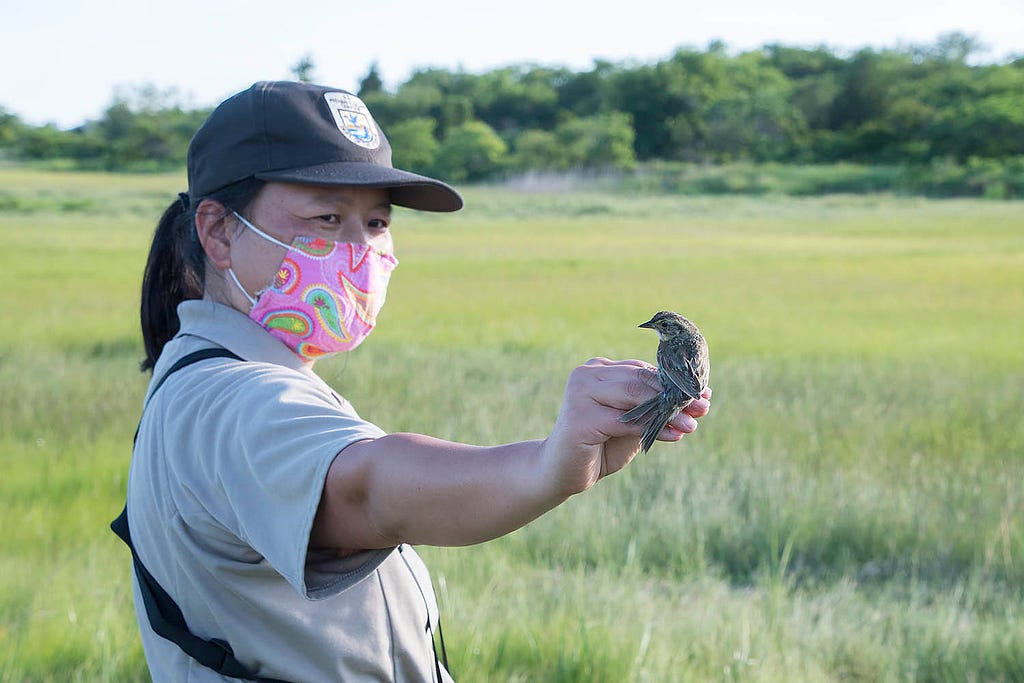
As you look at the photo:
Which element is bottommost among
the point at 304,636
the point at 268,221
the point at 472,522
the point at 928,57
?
the point at 304,636

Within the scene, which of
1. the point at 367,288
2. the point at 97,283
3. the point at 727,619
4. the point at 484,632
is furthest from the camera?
the point at 97,283

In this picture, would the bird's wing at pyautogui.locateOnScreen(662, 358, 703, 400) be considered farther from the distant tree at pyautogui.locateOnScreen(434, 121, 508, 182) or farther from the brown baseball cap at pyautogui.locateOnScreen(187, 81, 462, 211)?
the distant tree at pyautogui.locateOnScreen(434, 121, 508, 182)

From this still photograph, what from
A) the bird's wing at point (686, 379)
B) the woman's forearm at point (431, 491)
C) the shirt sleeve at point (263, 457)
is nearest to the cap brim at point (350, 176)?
the shirt sleeve at point (263, 457)

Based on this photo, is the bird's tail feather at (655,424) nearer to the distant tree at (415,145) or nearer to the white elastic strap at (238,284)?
the white elastic strap at (238,284)

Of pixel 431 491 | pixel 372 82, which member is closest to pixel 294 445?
pixel 431 491

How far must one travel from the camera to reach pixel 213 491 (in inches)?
59.1

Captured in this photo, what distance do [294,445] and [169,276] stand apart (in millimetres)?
1074

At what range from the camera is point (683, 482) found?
19.0ft

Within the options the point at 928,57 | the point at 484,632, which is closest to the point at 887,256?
the point at 484,632

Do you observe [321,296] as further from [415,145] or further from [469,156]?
[469,156]

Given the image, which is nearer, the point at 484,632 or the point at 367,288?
the point at 367,288

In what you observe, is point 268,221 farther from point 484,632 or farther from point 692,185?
point 692,185

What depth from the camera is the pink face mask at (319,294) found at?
210 cm

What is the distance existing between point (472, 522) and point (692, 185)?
185 feet
